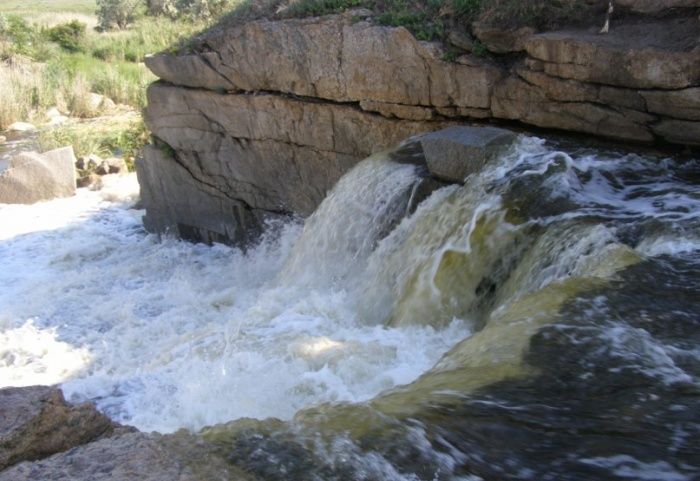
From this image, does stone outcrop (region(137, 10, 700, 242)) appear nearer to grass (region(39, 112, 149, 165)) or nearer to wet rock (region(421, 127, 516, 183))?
wet rock (region(421, 127, 516, 183))

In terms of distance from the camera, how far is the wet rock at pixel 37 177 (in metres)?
10.5

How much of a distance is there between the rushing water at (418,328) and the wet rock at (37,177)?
75.7 inches

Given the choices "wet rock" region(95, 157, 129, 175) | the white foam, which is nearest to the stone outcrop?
the white foam

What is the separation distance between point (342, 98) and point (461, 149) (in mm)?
2123

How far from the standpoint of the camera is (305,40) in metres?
7.32

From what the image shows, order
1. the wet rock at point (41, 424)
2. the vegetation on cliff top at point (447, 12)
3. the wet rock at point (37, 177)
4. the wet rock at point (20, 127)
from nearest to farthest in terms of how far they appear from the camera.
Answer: the wet rock at point (41, 424) < the vegetation on cliff top at point (447, 12) < the wet rock at point (37, 177) < the wet rock at point (20, 127)

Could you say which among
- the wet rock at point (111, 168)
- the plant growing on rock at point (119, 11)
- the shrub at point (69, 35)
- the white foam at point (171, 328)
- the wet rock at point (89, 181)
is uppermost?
the plant growing on rock at point (119, 11)

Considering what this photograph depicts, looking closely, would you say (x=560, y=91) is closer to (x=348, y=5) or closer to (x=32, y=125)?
(x=348, y=5)

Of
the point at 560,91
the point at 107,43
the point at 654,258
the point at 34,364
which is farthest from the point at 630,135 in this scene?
the point at 107,43

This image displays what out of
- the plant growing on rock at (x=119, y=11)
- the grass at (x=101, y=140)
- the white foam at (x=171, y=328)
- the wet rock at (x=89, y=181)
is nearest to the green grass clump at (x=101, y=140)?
the grass at (x=101, y=140)

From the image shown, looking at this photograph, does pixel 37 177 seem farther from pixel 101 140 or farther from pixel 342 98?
pixel 342 98

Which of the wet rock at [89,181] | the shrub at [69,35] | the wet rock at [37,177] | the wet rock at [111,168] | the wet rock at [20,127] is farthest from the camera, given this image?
the shrub at [69,35]

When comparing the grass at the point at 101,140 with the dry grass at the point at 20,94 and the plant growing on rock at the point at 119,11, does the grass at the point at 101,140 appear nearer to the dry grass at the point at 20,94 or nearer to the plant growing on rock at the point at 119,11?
the dry grass at the point at 20,94

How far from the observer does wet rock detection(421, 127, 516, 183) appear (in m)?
5.43
